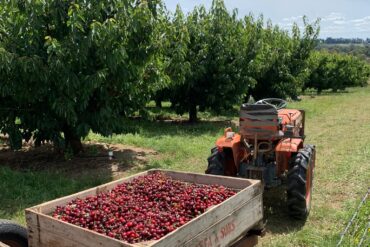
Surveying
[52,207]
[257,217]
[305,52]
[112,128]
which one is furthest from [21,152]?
[305,52]

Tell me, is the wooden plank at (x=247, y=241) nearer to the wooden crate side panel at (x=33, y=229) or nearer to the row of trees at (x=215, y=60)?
the wooden crate side panel at (x=33, y=229)

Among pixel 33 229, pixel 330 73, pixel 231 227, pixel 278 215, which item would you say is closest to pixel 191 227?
pixel 231 227

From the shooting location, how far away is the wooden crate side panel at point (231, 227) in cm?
327

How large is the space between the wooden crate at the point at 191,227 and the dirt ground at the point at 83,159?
387cm

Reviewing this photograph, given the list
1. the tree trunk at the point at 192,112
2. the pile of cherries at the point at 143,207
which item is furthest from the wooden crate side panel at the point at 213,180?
the tree trunk at the point at 192,112

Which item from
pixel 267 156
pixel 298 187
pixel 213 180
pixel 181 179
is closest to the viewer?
pixel 213 180

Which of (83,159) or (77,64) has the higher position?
(77,64)

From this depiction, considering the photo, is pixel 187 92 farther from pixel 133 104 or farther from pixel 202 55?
pixel 133 104

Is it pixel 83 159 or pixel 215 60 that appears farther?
pixel 215 60

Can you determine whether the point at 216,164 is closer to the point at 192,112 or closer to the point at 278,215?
the point at 278,215

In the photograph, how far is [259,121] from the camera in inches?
219

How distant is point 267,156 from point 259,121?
2.09ft

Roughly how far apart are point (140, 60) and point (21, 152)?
11.7 ft

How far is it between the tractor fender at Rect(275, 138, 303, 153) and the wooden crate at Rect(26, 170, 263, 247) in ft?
4.99
